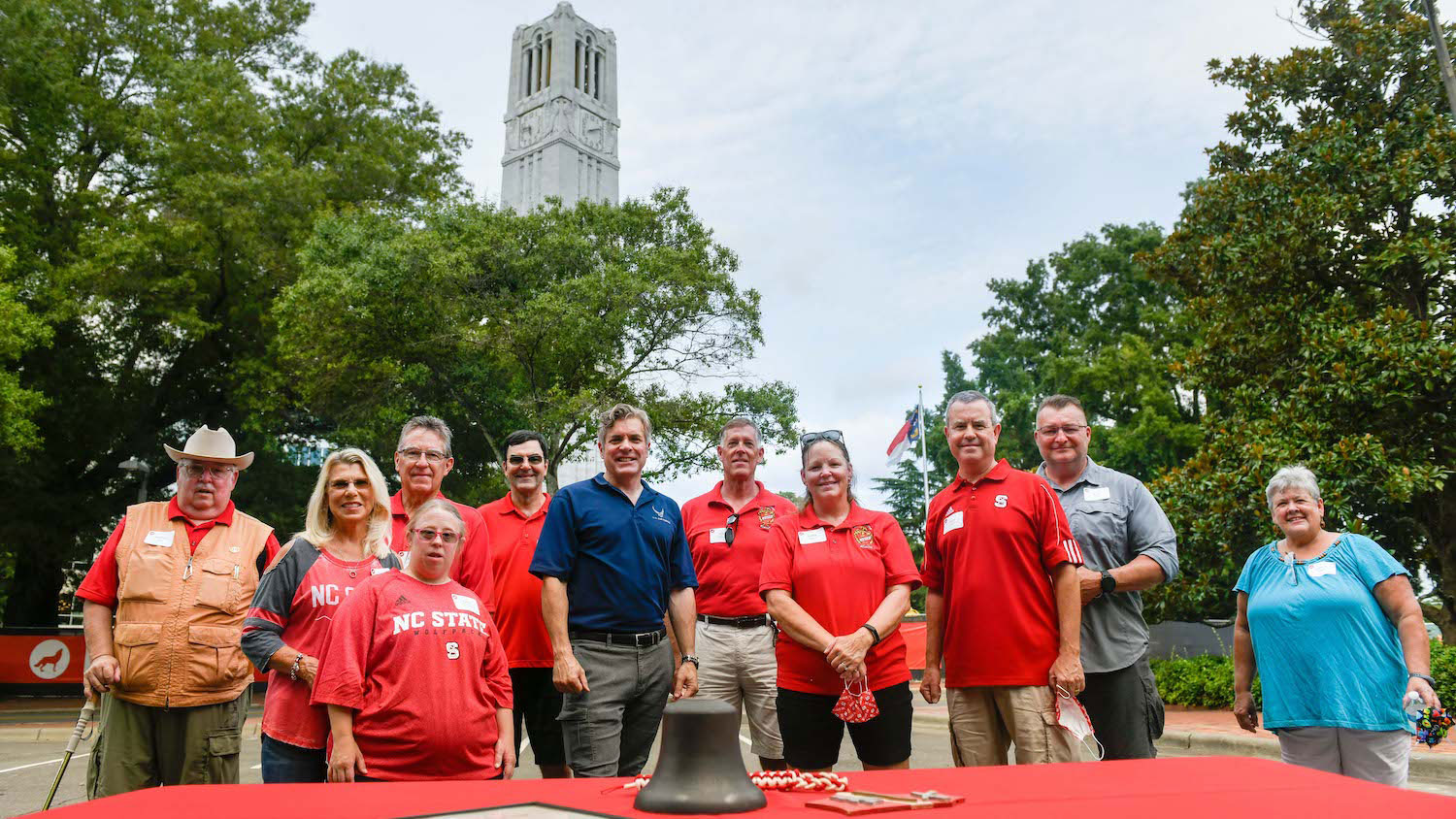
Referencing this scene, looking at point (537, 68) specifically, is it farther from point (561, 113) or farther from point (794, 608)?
point (794, 608)

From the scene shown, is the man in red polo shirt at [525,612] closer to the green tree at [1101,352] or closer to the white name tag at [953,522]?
the white name tag at [953,522]

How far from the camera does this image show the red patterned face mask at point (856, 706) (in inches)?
152

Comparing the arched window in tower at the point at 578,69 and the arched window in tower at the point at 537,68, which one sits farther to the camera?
the arched window in tower at the point at 537,68

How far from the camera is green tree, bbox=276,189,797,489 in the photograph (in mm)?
18328

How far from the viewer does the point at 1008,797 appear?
1.87 meters

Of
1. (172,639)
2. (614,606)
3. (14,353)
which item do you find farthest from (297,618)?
(14,353)

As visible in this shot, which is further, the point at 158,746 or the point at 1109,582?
the point at 1109,582

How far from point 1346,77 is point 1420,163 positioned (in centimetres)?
239

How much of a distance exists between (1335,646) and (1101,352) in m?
24.8

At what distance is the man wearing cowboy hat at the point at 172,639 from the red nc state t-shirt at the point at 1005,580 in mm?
3115

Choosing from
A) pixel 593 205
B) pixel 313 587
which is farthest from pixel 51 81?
pixel 313 587

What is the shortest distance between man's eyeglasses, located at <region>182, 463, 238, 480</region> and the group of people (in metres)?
0.01

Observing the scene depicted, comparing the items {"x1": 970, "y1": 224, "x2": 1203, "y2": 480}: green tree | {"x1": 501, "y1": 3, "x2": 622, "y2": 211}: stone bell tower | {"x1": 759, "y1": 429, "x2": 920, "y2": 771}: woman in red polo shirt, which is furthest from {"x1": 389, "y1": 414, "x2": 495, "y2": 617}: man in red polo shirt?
{"x1": 501, "y1": 3, "x2": 622, "y2": 211}: stone bell tower

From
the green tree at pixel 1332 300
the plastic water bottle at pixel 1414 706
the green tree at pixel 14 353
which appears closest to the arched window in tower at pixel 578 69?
the green tree at pixel 14 353
